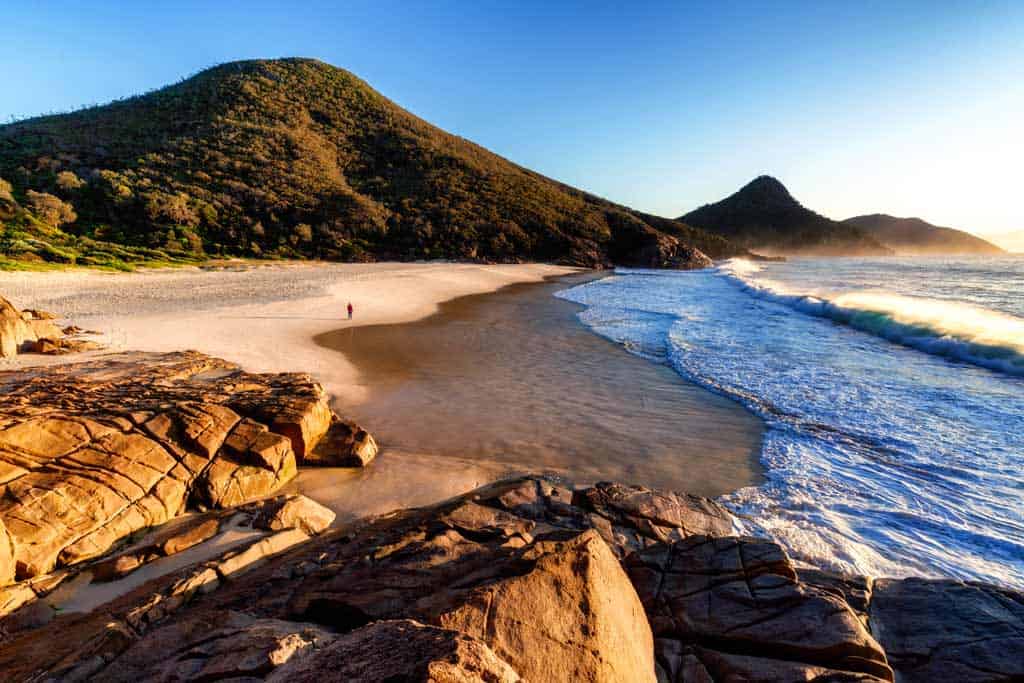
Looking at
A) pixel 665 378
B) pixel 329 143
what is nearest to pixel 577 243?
pixel 329 143

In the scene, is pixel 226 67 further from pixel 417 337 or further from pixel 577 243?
pixel 417 337

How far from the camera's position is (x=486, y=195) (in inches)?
2709

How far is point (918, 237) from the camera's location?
568 ft

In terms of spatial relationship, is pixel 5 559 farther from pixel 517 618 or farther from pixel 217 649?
pixel 517 618

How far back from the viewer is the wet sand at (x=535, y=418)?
7.18 metres

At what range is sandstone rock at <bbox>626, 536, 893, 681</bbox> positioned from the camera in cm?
299

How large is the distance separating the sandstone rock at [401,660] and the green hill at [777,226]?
159086 mm

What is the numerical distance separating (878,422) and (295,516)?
35.2 feet

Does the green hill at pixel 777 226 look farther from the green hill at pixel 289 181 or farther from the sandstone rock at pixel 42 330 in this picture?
the sandstone rock at pixel 42 330

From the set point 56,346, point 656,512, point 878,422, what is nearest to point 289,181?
point 56,346

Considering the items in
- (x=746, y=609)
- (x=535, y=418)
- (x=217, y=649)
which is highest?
(x=217, y=649)

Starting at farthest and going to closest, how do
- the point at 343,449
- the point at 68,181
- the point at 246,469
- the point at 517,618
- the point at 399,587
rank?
1. the point at 68,181
2. the point at 343,449
3. the point at 246,469
4. the point at 399,587
5. the point at 517,618

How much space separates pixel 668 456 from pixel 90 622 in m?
7.40

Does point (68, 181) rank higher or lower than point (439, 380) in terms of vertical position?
higher
